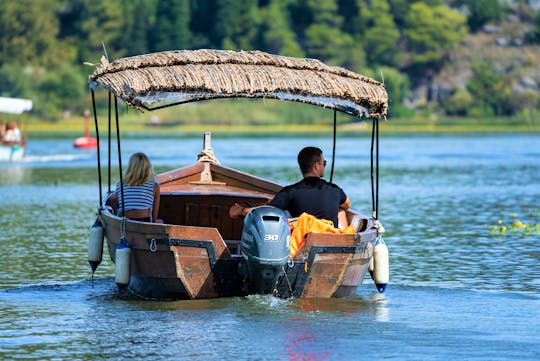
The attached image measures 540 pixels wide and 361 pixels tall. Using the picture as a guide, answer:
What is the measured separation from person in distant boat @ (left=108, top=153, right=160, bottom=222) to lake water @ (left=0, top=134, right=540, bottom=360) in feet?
3.27

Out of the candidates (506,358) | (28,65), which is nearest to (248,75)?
(506,358)

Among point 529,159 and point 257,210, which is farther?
point 529,159

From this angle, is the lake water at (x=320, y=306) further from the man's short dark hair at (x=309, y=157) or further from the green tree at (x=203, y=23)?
the green tree at (x=203, y=23)

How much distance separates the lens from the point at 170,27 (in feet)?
442

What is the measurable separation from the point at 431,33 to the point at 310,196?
125619 mm

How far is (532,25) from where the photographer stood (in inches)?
5748

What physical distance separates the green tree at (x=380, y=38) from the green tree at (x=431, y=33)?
5.62 ft

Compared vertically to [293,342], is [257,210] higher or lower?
higher

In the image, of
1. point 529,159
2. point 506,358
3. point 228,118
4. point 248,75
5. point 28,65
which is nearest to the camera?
point 506,358

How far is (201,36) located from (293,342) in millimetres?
130201

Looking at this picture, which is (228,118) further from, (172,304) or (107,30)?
(172,304)

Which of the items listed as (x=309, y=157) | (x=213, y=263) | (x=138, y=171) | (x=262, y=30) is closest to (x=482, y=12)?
(x=262, y=30)

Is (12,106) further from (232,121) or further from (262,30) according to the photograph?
(262,30)

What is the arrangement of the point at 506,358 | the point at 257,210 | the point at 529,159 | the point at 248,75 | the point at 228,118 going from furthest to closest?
the point at 228,118, the point at 529,159, the point at 248,75, the point at 257,210, the point at 506,358
